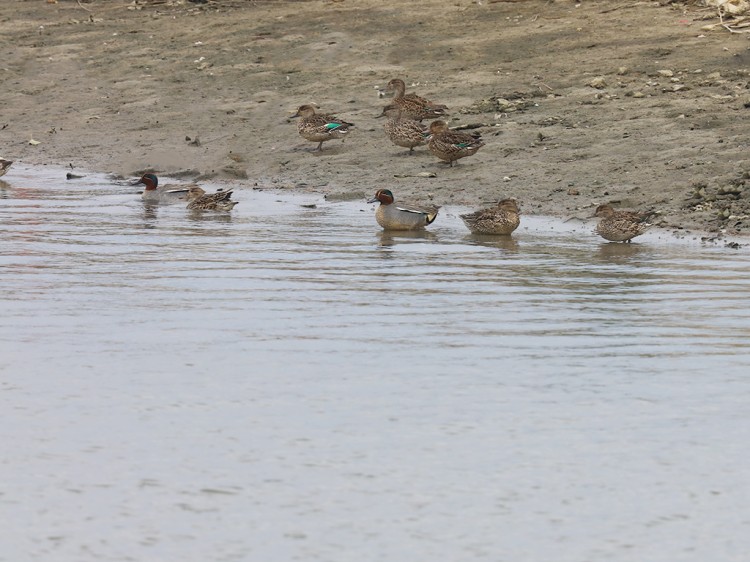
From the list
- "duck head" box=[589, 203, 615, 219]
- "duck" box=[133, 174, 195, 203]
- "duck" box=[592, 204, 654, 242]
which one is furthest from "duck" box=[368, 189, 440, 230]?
"duck" box=[133, 174, 195, 203]

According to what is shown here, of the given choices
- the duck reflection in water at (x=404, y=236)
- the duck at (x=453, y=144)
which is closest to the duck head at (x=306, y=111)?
the duck at (x=453, y=144)

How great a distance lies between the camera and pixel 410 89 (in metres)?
21.2

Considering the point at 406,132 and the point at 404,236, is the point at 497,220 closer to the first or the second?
the point at 404,236

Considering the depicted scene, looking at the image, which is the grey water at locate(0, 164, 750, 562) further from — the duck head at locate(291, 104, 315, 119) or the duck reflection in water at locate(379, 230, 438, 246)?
the duck head at locate(291, 104, 315, 119)

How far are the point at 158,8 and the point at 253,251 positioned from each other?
57.4 ft

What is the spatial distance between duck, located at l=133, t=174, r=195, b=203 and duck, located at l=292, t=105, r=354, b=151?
2.03m

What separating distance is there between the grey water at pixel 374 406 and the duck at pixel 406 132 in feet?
18.3

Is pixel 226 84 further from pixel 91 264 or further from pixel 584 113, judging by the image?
pixel 91 264

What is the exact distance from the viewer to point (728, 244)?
12.7 m

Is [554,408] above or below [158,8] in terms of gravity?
below

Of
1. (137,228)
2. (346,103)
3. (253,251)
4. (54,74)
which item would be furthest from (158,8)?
(253,251)

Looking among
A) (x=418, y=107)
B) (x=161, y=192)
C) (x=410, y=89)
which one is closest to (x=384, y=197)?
(x=161, y=192)

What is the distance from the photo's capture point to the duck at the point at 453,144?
1691 cm

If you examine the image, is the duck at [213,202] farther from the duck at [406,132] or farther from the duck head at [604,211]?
the duck head at [604,211]
